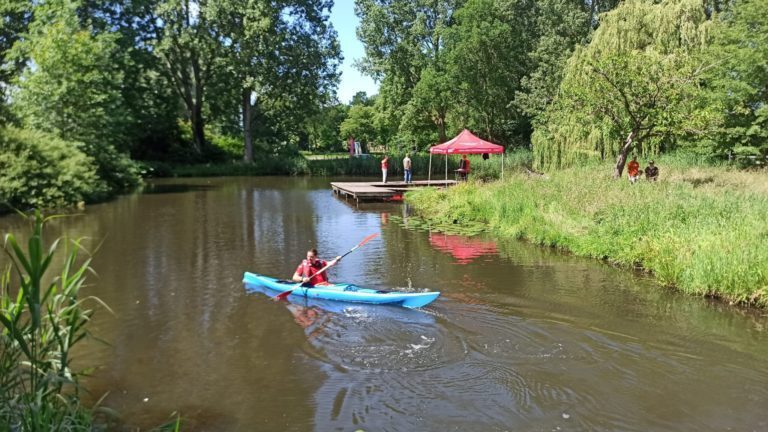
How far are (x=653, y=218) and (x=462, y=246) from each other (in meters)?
4.72

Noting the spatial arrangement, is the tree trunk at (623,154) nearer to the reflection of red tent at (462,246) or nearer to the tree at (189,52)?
the reflection of red tent at (462,246)

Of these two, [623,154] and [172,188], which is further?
[172,188]

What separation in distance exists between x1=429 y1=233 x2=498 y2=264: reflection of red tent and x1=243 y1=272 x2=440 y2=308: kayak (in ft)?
13.3

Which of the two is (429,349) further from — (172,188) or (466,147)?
(172,188)

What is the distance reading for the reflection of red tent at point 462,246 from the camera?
14461mm

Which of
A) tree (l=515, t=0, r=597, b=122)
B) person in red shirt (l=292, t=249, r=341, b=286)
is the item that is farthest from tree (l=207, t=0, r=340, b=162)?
person in red shirt (l=292, t=249, r=341, b=286)

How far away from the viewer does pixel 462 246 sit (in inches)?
615

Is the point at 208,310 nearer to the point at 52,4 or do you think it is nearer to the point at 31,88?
the point at 31,88

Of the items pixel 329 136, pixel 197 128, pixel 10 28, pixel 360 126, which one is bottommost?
pixel 197 128

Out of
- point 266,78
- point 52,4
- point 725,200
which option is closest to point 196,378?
point 725,200

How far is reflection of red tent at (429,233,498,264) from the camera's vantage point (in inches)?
569

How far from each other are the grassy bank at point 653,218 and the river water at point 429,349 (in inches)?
20.3

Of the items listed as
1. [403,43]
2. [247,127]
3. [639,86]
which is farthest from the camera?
[403,43]

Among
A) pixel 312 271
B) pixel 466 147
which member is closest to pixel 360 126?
pixel 466 147
